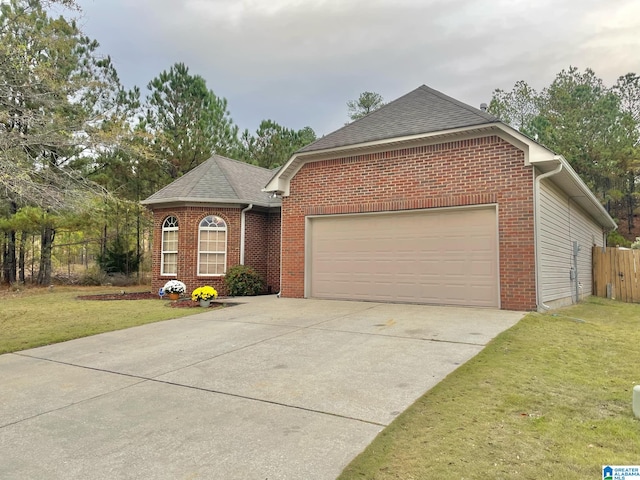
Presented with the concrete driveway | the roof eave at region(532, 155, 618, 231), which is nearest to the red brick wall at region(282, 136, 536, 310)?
the roof eave at region(532, 155, 618, 231)

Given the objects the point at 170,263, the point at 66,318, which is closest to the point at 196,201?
the point at 170,263

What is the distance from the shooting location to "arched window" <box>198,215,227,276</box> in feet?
45.0

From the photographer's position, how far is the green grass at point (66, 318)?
24.2 ft

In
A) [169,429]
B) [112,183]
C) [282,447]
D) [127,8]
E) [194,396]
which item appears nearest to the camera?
[282,447]

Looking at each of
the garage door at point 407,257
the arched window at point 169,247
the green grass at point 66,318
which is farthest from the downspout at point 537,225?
the arched window at point 169,247

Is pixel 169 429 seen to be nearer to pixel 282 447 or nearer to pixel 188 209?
pixel 282 447

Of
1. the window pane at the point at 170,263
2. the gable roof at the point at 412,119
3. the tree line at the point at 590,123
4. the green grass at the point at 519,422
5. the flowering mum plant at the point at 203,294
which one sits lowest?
the green grass at the point at 519,422

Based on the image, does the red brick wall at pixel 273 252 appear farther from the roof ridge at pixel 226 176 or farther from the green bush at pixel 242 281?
the roof ridge at pixel 226 176

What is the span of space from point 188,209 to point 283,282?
4.35 m

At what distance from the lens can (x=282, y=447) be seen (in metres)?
2.94

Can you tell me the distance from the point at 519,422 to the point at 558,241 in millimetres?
8847

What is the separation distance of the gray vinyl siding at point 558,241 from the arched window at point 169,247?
10911mm

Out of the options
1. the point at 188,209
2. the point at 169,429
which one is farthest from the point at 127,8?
the point at 169,429

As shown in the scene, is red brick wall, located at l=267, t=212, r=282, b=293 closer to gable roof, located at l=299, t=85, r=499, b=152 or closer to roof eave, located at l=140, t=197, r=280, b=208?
roof eave, located at l=140, t=197, r=280, b=208
